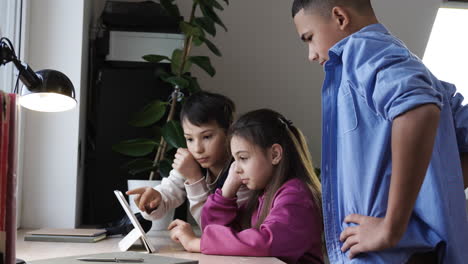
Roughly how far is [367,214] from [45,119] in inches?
51.8

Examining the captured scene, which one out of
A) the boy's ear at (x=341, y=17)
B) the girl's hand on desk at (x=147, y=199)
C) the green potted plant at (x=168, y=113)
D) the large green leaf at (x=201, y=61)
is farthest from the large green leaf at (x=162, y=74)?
the boy's ear at (x=341, y=17)

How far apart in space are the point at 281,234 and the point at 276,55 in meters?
1.62

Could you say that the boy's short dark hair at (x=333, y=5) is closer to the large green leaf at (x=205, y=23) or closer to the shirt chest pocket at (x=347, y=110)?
the shirt chest pocket at (x=347, y=110)

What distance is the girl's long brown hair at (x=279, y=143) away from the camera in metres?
1.62

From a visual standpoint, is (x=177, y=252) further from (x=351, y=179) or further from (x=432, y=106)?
(x=432, y=106)

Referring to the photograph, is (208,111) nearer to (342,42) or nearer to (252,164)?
(252,164)

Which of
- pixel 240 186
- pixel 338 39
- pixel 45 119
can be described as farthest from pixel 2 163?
pixel 45 119

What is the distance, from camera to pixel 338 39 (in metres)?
1.23

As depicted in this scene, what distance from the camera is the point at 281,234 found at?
142 cm

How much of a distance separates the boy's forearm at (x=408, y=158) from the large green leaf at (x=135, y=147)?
1.42 m

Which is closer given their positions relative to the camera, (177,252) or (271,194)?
(177,252)

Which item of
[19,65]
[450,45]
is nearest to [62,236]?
[19,65]

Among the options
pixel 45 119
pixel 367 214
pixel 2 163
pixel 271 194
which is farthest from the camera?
pixel 45 119

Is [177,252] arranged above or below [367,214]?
below
